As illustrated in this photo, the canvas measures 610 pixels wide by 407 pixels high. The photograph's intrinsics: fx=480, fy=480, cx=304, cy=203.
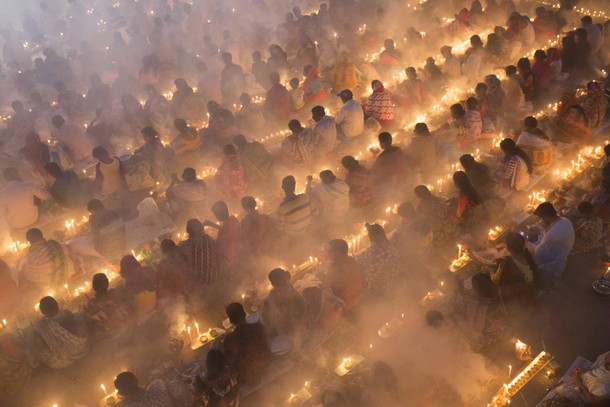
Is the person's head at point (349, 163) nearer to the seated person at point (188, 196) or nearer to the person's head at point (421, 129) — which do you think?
the person's head at point (421, 129)

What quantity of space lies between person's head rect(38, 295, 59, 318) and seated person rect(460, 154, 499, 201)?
22.5 feet

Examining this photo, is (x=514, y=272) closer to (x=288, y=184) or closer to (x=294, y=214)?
(x=294, y=214)

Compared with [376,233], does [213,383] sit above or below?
below

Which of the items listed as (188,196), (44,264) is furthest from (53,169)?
(188,196)

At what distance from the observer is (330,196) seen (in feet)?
28.2

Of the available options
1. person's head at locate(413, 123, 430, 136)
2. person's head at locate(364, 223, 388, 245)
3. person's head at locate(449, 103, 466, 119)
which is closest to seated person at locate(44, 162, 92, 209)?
person's head at locate(364, 223, 388, 245)

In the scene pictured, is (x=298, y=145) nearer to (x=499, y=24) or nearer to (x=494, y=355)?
(x=494, y=355)

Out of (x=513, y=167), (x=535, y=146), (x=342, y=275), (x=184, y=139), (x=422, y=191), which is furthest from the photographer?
(x=184, y=139)

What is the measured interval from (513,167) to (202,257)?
5788 mm

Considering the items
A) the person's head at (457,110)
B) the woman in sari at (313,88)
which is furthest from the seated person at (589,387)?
the woman in sari at (313,88)

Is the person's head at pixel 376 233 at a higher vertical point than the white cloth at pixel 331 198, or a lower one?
lower

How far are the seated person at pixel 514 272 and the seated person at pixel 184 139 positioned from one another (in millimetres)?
7013

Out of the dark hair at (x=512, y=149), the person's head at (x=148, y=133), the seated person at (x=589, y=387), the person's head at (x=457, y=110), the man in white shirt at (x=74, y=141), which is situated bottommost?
the seated person at (x=589, y=387)

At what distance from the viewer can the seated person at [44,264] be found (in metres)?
7.57
